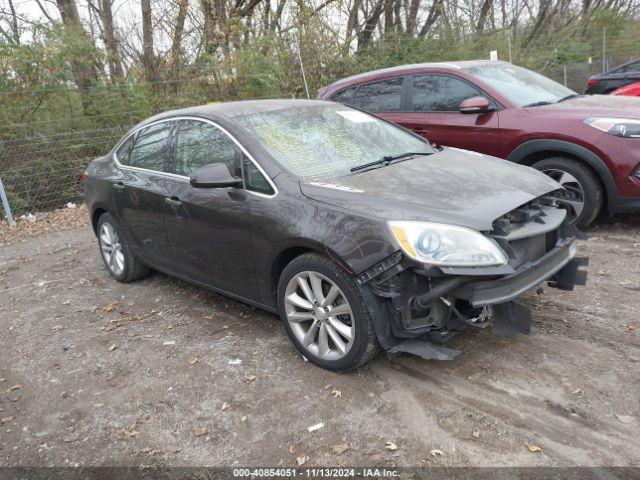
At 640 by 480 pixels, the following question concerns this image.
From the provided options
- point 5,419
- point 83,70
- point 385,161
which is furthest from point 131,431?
point 83,70

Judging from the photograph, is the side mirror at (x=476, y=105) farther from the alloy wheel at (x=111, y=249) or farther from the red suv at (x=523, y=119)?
the alloy wheel at (x=111, y=249)

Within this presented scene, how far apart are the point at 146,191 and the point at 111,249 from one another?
126 centimetres

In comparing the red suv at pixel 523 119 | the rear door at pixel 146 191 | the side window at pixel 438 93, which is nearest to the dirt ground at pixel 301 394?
the rear door at pixel 146 191

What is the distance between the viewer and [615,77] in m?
11.6

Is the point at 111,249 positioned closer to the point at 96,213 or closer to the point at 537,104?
the point at 96,213

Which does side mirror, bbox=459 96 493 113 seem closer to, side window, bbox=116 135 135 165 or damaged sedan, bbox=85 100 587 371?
damaged sedan, bbox=85 100 587 371

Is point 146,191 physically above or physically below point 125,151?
below

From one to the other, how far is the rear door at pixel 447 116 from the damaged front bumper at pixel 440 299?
2975 mm

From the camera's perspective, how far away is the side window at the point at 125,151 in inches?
204

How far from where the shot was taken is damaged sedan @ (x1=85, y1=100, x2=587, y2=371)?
3.05m

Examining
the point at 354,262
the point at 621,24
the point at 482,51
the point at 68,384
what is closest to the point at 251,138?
the point at 354,262

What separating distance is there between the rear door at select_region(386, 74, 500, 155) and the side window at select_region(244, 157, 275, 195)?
3.17m

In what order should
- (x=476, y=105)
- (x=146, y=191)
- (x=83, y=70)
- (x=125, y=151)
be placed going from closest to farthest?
(x=146, y=191)
(x=125, y=151)
(x=476, y=105)
(x=83, y=70)

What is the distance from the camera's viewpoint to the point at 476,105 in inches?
232
